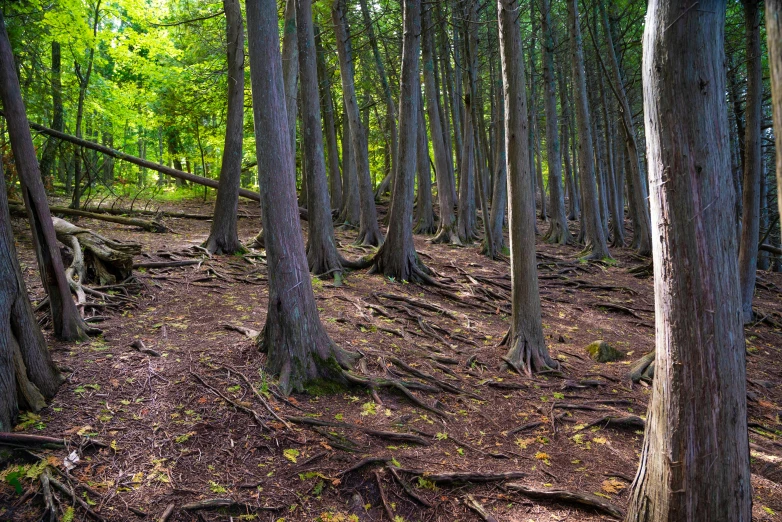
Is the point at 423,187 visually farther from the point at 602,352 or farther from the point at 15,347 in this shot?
the point at 15,347

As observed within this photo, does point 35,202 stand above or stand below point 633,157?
below

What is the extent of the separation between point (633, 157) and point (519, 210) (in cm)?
945

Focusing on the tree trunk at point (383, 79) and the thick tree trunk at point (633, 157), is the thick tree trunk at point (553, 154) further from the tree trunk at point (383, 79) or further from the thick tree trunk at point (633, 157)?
the tree trunk at point (383, 79)

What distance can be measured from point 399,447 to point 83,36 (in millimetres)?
13582

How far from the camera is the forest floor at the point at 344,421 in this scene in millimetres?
4000

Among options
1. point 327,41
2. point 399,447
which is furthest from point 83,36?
point 399,447

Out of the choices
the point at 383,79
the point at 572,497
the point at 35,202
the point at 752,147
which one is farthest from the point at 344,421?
the point at 383,79

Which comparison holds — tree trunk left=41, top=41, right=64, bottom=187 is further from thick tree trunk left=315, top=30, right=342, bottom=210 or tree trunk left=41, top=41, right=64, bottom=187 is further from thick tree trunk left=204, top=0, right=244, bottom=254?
thick tree trunk left=315, top=30, right=342, bottom=210

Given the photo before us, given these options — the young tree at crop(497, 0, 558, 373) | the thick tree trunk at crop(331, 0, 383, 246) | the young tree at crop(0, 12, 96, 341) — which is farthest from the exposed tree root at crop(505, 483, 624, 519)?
the thick tree trunk at crop(331, 0, 383, 246)

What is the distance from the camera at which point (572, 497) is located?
412 centimetres

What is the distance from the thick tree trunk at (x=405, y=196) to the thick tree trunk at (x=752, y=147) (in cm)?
611

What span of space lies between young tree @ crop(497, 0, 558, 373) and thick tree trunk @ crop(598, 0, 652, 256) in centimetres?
752

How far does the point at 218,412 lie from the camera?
4824 millimetres

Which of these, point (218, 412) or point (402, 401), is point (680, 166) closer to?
point (402, 401)
